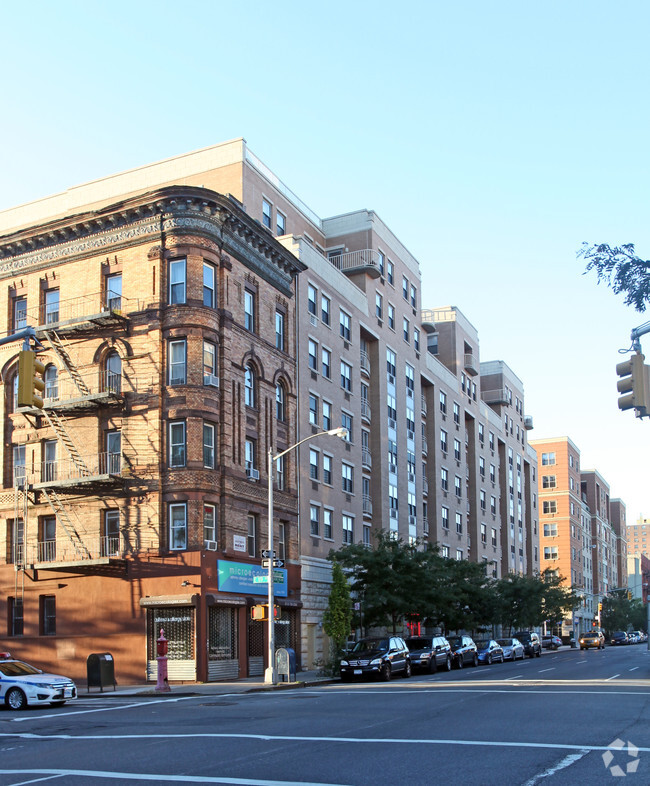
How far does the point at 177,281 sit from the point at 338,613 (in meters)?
15.4

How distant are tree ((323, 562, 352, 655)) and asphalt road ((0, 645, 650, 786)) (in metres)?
14.5

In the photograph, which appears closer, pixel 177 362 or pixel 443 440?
pixel 177 362

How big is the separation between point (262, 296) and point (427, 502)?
28.9 m

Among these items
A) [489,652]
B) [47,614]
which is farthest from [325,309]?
[47,614]

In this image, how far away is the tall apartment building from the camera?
120 ft

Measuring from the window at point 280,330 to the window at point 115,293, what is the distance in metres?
8.01

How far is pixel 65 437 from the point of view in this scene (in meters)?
38.9

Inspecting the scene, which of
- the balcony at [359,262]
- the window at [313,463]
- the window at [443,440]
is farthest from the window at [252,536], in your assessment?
the window at [443,440]

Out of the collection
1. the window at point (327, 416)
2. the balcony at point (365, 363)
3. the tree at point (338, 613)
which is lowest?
the tree at point (338, 613)

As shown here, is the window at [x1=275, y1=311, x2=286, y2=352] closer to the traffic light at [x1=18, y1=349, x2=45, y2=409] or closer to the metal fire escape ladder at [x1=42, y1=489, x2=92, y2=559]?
the metal fire escape ladder at [x1=42, y1=489, x2=92, y2=559]

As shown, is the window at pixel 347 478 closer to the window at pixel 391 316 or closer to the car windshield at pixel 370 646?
the window at pixel 391 316

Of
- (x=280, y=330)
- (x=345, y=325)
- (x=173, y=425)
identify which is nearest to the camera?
(x=173, y=425)

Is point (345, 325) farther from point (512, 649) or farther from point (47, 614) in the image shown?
point (47, 614)

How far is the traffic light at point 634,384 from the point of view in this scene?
11.6 meters
